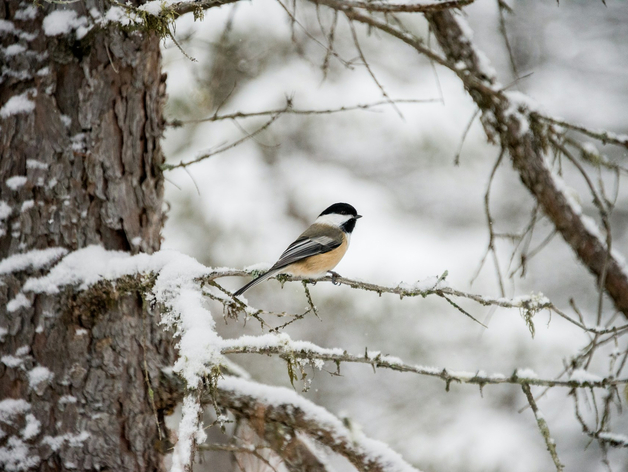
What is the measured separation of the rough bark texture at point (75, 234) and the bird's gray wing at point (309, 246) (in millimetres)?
1072

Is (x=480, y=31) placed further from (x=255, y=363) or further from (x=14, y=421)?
(x=14, y=421)

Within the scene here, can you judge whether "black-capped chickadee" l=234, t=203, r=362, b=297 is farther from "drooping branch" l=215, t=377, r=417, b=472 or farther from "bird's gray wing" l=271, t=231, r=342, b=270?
"drooping branch" l=215, t=377, r=417, b=472

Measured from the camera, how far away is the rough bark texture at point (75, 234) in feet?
7.31


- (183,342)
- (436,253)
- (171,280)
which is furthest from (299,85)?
(183,342)

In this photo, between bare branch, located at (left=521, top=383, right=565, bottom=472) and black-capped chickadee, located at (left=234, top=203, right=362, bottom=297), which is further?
black-capped chickadee, located at (left=234, top=203, right=362, bottom=297)

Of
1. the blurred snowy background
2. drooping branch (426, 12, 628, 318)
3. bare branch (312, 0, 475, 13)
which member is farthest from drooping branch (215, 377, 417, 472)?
the blurred snowy background

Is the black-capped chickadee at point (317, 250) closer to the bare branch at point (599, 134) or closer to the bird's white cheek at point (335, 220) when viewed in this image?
the bird's white cheek at point (335, 220)

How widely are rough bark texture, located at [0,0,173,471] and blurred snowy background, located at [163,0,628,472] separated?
3.10m

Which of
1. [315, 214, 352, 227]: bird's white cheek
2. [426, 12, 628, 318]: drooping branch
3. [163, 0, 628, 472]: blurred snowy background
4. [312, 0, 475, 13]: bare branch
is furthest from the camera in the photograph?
[163, 0, 628, 472]: blurred snowy background

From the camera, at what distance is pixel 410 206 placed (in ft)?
26.5

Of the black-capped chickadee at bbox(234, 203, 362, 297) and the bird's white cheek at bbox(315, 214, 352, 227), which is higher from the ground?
the bird's white cheek at bbox(315, 214, 352, 227)

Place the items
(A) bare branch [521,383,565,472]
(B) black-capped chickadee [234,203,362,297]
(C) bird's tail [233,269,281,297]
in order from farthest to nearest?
(B) black-capped chickadee [234,203,362,297]
(C) bird's tail [233,269,281,297]
(A) bare branch [521,383,565,472]

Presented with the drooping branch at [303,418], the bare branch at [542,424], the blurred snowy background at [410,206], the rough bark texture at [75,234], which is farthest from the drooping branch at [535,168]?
the blurred snowy background at [410,206]

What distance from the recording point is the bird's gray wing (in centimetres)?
336
